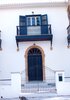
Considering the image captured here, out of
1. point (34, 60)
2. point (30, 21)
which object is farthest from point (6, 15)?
point (34, 60)

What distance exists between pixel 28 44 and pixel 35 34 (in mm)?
1027

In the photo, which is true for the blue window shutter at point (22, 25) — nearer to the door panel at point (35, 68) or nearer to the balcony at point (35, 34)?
the balcony at point (35, 34)

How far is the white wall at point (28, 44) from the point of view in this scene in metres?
24.3

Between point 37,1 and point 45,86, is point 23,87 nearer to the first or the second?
point 45,86

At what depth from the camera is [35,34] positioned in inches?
952

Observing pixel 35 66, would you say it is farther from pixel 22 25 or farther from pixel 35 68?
pixel 22 25

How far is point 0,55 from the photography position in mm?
24531

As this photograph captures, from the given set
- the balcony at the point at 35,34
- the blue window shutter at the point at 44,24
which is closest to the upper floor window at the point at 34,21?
the blue window shutter at the point at 44,24

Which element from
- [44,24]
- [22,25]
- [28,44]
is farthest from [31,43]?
[44,24]

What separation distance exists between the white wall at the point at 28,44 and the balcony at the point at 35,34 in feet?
1.68

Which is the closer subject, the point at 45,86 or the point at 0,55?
the point at 45,86

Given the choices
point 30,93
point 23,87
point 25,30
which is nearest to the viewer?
point 30,93

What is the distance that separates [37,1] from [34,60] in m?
4.80

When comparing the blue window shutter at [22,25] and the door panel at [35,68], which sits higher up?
the blue window shutter at [22,25]
